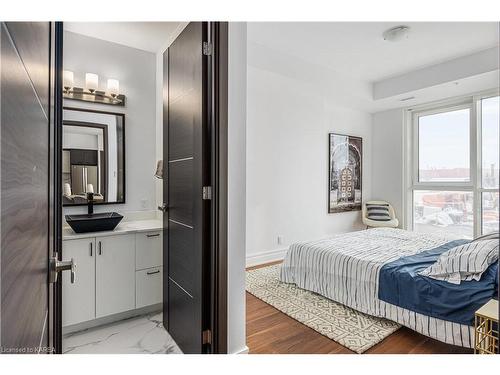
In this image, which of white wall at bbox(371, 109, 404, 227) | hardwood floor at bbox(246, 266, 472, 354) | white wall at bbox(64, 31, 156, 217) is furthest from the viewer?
white wall at bbox(371, 109, 404, 227)

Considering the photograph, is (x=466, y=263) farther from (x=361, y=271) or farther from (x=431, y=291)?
(x=361, y=271)

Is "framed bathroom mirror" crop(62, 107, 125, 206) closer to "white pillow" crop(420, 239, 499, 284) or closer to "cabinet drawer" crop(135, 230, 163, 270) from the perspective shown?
"cabinet drawer" crop(135, 230, 163, 270)

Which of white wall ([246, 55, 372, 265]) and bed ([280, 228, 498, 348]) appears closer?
bed ([280, 228, 498, 348])

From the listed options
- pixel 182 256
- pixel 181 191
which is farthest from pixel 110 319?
pixel 181 191

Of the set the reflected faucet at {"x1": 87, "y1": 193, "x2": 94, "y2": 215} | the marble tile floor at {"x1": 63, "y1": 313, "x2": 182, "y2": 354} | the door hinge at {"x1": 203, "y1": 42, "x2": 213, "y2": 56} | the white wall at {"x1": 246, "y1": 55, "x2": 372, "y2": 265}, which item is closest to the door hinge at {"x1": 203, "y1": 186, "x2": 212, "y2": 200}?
the door hinge at {"x1": 203, "y1": 42, "x2": 213, "y2": 56}

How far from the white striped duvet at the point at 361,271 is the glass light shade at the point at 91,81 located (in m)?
2.58

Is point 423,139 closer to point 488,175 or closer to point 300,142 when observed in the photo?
point 488,175

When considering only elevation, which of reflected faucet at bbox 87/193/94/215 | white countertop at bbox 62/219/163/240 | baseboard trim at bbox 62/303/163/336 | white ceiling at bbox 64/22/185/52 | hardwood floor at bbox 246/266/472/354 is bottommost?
hardwood floor at bbox 246/266/472/354

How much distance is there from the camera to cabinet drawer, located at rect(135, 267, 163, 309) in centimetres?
241

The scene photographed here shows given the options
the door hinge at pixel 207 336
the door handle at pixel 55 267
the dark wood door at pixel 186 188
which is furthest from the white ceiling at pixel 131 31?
the door hinge at pixel 207 336

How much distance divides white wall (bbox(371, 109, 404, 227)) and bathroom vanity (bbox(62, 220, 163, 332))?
4.37m

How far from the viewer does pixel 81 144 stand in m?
2.64
